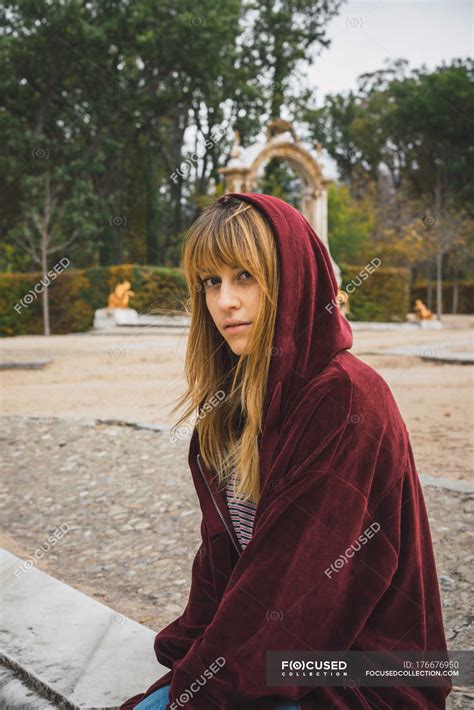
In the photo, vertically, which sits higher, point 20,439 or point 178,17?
point 178,17

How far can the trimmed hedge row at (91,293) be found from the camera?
2145 cm

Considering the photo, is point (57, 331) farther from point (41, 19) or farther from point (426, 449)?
point (426, 449)

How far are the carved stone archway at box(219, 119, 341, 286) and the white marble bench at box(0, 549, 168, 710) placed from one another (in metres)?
16.5

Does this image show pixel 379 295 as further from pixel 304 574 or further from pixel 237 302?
pixel 304 574

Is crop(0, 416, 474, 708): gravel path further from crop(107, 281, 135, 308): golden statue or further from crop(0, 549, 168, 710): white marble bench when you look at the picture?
crop(107, 281, 135, 308): golden statue

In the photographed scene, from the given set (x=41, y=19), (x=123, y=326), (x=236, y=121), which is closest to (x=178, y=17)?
(x=41, y=19)

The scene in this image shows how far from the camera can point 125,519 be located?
4766 millimetres

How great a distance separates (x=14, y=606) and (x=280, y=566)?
5.35 feet

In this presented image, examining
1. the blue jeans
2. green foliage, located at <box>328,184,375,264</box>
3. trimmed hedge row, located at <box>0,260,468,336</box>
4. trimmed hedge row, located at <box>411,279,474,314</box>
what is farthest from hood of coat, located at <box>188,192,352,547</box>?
trimmed hedge row, located at <box>411,279,474,314</box>

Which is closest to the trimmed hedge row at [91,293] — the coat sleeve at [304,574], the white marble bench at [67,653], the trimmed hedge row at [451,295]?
the trimmed hedge row at [451,295]

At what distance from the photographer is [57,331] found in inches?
887

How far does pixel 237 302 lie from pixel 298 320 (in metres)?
0.16

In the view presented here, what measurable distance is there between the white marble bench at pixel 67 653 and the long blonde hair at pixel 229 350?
0.79 m

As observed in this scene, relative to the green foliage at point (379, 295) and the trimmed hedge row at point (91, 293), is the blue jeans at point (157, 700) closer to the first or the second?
the trimmed hedge row at point (91, 293)
